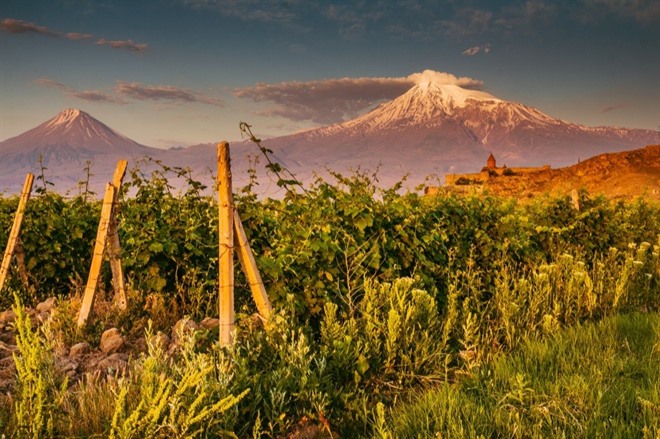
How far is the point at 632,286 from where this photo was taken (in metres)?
7.11

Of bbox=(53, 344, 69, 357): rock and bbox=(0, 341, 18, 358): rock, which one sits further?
bbox=(0, 341, 18, 358): rock

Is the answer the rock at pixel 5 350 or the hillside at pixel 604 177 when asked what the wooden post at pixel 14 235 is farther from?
the hillside at pixel 604 177

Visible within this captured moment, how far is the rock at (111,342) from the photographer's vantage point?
5152 millimetres

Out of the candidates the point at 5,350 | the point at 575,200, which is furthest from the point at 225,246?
the point at 575,200

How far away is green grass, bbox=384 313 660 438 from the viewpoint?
3.27 metres

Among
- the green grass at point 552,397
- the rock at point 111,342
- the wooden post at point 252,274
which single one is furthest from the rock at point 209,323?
the green grass at point 552,397

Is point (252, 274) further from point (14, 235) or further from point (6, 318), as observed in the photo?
point (14, 235)

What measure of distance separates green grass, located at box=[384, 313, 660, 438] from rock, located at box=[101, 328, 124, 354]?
2976mm

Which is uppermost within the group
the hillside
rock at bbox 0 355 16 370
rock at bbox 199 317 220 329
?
the hillside

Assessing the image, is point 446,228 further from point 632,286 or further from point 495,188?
point 495,188

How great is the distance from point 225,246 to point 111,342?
6.02 feet

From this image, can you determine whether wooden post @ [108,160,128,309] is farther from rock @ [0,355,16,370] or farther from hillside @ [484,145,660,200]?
hillside @ [484,145,660,200]

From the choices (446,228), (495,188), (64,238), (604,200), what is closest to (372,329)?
(446,228)

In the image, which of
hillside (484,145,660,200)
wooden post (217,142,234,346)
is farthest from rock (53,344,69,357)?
hillside (484,145,660,200)
